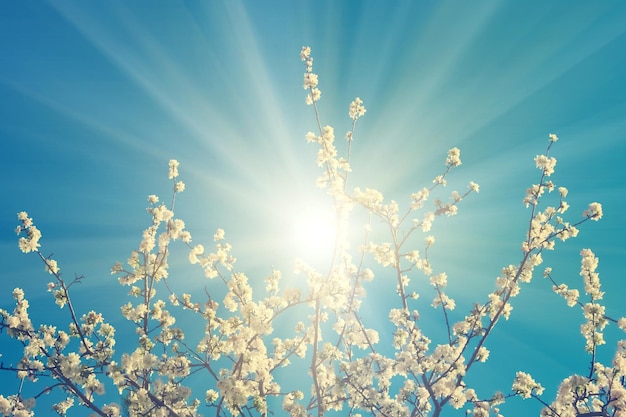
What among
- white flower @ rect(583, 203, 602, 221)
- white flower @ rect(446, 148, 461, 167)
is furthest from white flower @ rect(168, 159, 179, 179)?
white flower @ rect(583, 203, 602, 221)

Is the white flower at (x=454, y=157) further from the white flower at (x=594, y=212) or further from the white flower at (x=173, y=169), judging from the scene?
the white flower at (x=173, y=169)

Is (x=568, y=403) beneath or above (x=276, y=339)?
beneath

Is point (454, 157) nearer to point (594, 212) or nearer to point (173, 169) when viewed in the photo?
point (594, 212)

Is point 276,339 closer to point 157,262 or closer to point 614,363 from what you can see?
point 157,262

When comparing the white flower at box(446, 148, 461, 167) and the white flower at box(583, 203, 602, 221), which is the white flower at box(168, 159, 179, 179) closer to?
the white flower at box(446, 148, 461, 167)

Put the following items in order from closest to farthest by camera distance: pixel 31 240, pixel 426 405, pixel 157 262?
pixel 31 240 < pixel 157 262 < pixel 426 405

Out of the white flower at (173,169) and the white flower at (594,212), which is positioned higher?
the white flower at (173,169)

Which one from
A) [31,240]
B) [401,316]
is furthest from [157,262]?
[401,316]

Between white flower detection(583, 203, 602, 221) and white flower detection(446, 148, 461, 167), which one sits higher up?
white flower detection(446, 148, 461, 167)

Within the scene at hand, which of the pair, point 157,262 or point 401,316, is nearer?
point 157,262

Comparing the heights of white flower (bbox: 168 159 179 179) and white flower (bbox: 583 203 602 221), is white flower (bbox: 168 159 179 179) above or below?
above

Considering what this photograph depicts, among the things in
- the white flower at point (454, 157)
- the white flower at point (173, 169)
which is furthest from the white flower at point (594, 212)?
the white flower at point (173, 169)
